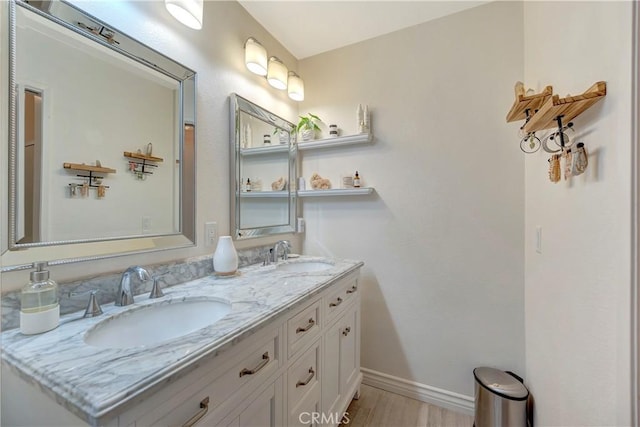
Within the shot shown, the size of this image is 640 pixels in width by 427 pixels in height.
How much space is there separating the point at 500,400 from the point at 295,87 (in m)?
2.25

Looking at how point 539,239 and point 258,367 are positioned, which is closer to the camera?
point 258,367

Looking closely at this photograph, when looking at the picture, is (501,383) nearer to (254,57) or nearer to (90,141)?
(90,141)

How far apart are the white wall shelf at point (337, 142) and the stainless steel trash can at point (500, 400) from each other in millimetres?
1572

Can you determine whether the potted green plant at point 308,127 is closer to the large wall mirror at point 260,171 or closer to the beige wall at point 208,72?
the large wall mirror at point 260,171

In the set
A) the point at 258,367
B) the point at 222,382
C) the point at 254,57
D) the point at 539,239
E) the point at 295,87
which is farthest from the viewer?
the point at 295,87

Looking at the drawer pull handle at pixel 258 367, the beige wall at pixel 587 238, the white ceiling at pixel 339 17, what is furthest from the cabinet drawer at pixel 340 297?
the white ceiling at pixel 339 17

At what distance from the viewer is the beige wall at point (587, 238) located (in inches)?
24.8

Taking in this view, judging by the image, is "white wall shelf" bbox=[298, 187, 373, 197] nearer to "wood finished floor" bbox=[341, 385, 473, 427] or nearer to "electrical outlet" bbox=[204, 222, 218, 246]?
"electrical outlet" bbox=[204, 222, 218, 246]

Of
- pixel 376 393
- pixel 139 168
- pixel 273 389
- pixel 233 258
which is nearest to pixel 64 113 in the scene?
pixel 139 168

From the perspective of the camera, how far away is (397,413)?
5.18 feet

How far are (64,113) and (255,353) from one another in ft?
3.27

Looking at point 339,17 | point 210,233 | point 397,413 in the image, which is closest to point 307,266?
point 210,233

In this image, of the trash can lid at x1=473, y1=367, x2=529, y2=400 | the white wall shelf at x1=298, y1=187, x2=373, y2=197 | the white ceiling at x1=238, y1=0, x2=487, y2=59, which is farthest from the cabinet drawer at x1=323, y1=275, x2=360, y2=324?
the white ceiling at x1=238, y1=0, x2=487, y2=59

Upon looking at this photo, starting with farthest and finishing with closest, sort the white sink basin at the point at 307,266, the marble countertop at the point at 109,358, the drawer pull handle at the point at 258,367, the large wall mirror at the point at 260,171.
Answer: the white sink basin at the point at 307,266 → the large wall mirror at the point at 260,171 → the drawer pull handle at the point at 258,367 → the marble countertop at the point at 109,358
